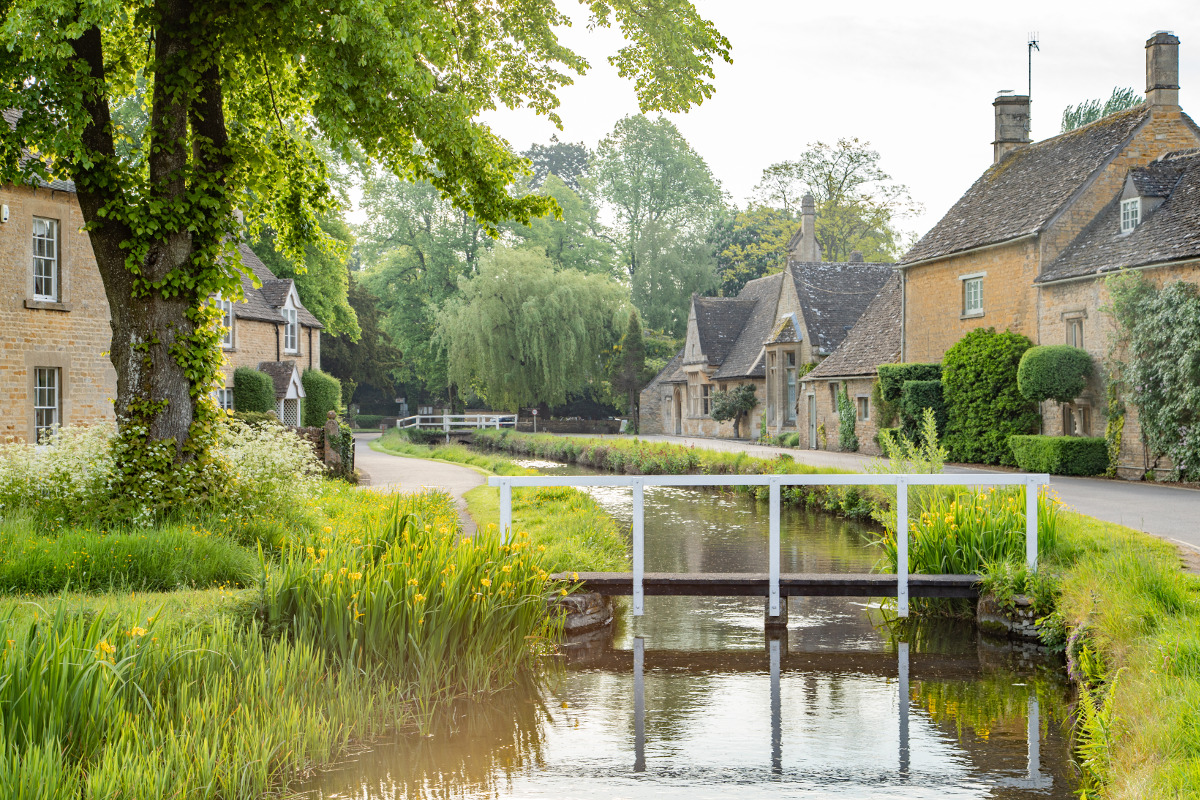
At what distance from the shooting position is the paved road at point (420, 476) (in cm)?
2022

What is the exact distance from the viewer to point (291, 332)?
3594 centimetres

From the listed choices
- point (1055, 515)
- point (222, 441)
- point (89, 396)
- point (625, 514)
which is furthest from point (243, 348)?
point (1055, 515)

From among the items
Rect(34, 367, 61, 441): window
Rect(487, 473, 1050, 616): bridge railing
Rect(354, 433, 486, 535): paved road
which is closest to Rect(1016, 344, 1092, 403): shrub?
Rect(354, 433, 486, 535): paved road

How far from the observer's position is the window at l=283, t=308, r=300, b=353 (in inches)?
1385

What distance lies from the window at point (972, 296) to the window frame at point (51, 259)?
78.0 feet

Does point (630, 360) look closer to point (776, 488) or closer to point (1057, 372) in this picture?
point (1057, 372)

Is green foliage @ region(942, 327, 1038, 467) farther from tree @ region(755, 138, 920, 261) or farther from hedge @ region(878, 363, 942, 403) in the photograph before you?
tree @ region(755, 138, 920, 261)

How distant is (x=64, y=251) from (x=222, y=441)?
35.5ft

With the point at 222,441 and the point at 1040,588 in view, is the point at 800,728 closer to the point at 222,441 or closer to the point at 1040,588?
the point at 1040,588

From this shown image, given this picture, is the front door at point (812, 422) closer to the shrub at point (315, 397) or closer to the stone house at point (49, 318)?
the shrub at point (315, 397)

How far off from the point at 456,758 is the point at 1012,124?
104ft

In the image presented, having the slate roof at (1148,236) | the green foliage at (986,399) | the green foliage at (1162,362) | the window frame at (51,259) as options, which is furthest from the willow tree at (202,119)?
the green foliage at (986,399)

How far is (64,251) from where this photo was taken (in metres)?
21.1

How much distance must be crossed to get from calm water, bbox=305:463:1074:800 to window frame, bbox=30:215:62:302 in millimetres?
15942
